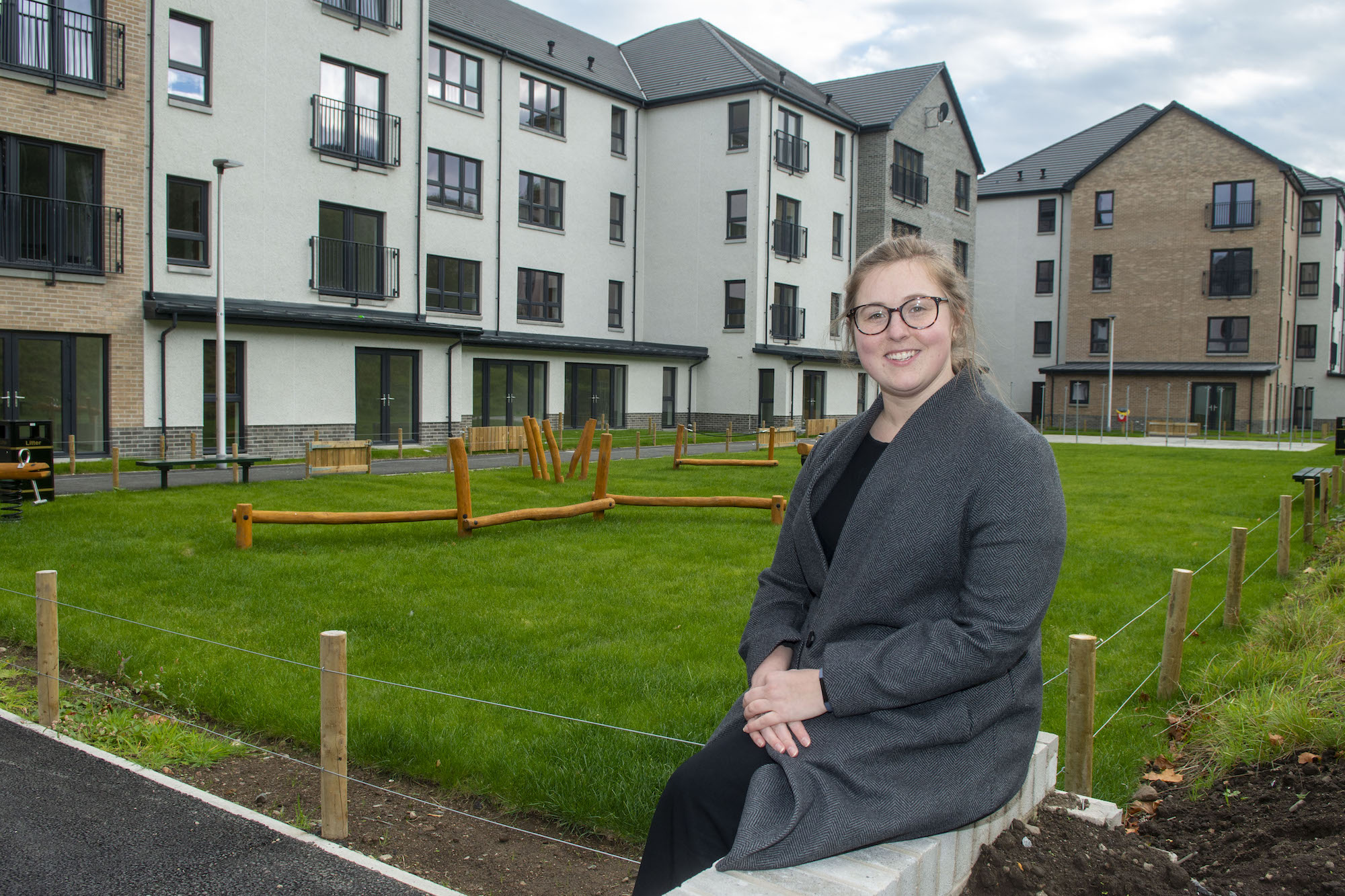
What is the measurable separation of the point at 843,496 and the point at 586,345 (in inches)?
1254

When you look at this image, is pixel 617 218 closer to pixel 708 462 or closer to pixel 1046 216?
pixel 708 462

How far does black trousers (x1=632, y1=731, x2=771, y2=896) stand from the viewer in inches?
105

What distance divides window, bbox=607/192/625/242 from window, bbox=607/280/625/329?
5.43ft

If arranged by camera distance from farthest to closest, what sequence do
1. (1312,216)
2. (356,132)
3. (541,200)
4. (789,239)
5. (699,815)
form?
1. (1312,216)
2. (789,239)
3. (541,200)
4. (356,132)
5. (699,815)

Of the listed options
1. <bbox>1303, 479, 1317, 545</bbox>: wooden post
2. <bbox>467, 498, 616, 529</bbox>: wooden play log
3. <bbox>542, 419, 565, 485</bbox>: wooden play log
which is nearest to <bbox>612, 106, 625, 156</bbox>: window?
<bbox>542, 419, 565, 485</bbox>: wooden play log

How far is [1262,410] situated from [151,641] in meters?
50.1

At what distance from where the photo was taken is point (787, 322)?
131 feet

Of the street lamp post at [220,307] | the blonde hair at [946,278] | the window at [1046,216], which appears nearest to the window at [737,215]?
the street lamp post at [220,307]

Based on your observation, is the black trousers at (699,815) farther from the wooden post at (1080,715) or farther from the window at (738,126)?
the window at (738,126)

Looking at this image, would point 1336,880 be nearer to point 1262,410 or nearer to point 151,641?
point 151,641

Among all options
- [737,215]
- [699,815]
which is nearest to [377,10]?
[737,215]

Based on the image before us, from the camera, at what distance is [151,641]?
723 cm

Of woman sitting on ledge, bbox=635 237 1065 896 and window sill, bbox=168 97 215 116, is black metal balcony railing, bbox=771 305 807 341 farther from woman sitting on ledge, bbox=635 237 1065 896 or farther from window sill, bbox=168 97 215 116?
woman sitting on ledge, bbox=635 237 1065 896

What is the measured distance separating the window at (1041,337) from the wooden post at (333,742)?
54.5 meters
